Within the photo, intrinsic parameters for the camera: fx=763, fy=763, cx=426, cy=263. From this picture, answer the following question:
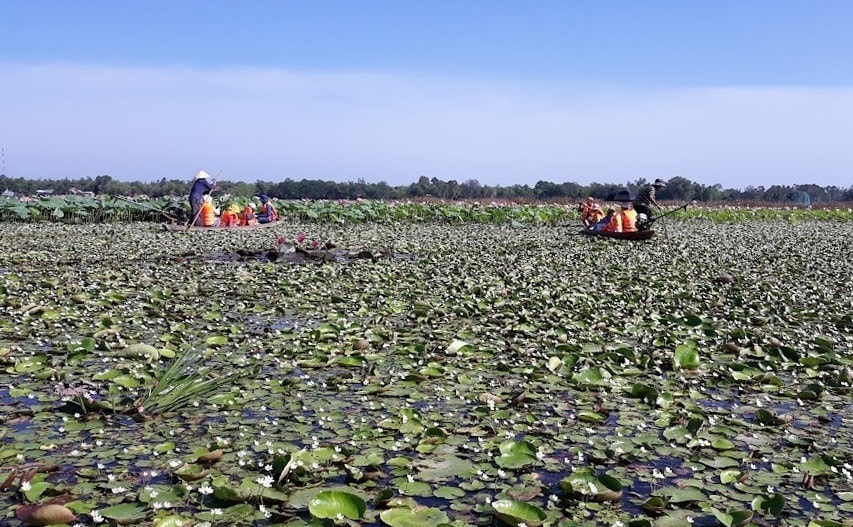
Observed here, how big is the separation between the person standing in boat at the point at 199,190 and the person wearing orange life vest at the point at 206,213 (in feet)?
0.27

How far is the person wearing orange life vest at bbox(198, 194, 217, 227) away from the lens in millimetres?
16250

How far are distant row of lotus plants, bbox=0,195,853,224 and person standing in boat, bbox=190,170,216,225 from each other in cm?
195

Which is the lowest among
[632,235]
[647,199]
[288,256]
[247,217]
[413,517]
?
[413,517]

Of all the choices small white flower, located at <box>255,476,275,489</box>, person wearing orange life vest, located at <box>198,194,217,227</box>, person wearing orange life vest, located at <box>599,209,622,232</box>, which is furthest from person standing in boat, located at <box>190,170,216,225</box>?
small white flower, located at <box>255,476,275,489</box>

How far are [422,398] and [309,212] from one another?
1751 centimetres

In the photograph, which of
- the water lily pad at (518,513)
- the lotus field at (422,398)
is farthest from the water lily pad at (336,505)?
the water lily pad at (518,513)

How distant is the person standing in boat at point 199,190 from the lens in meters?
16.3

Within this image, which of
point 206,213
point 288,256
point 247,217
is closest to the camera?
point 288,256

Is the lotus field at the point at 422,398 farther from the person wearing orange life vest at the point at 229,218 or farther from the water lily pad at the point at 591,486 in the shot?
the person wearing orange life vest at the point at 229,218

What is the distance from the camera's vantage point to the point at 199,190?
16.6 meters

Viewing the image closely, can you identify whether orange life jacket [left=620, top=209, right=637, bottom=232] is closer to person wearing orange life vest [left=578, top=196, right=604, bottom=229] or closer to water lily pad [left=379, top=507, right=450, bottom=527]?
person wearing orange life vest [left=578, top=196, right=604, bottom=229]

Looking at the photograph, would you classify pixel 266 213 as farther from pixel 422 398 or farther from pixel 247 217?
pixel 422 398

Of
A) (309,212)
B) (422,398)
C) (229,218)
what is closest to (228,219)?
(229,218)

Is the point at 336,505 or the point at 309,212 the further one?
the point at 309,212
